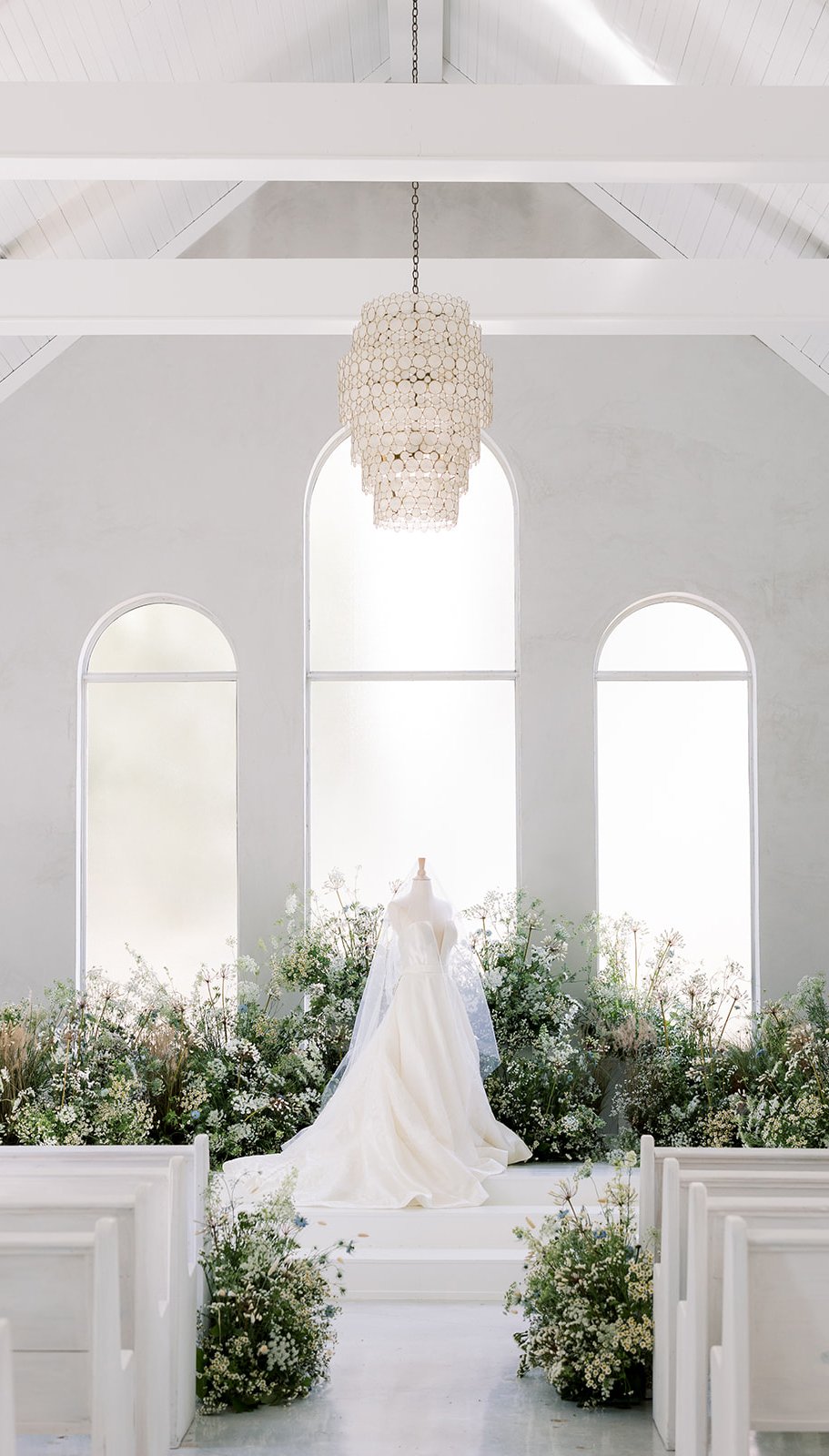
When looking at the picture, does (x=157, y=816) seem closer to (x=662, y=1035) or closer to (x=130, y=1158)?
(x=662, y=1035)

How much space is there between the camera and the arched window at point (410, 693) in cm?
823

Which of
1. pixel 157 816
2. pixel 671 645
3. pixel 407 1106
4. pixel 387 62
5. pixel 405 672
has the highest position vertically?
pixel 387 62

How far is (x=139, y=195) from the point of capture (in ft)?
24.8

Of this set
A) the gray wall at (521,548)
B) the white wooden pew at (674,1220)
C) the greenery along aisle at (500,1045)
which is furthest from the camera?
the gray wall at (521,548)

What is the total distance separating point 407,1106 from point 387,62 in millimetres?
6480

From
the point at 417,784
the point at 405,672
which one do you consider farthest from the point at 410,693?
the point at 417,784

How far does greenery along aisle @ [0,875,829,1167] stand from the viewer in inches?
252

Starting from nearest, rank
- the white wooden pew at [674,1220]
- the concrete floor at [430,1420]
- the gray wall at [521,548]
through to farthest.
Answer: the white wooden pew at [674,1220] < the concrete floor at [430,1420] < the gray wall at [521,548]

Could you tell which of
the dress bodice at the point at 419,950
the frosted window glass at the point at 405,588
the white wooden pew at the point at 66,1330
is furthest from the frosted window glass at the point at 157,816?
the white wooden pew at the point at 66,1330

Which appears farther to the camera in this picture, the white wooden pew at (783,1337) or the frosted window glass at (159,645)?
the frosted window glass at (159,645)

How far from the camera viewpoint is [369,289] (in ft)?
21.8

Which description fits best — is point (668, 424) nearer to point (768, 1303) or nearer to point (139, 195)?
point (139, 195)

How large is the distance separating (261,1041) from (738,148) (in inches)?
199

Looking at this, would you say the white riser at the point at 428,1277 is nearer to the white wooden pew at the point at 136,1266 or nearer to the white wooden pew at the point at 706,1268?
the white wooden pew at the point at 136,1266
